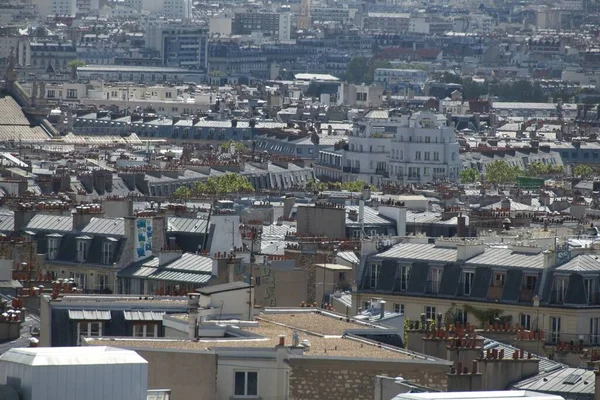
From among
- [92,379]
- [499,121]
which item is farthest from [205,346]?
[499,121]

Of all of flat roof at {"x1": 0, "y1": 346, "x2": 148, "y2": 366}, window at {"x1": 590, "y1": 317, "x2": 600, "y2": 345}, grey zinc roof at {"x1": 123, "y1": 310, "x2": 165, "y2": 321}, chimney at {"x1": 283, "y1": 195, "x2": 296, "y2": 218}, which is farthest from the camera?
chimney at {"x1": 283, "y1": 195, "x2": 296, "y2": 218}

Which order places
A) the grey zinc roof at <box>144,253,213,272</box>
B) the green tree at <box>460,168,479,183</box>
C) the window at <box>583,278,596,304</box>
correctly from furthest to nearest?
the green tree at <box>460,168,479,183</box> → the grey zinc roof at <box>144,253,213,272</box> → the window at <box>583,278,596,304</box>

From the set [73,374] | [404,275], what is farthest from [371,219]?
[73,374]

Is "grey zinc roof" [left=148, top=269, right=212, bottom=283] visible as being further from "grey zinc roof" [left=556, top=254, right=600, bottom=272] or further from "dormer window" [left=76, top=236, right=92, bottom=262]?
"grey zinc roof" [left=556, top=254, right=600, bottom=272]

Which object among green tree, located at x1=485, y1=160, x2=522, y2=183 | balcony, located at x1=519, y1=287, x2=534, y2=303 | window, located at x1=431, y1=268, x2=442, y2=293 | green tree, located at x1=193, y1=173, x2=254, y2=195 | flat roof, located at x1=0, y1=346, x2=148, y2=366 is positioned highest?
flat roof, located at x1=0, y1=346, x2=148, y2=366

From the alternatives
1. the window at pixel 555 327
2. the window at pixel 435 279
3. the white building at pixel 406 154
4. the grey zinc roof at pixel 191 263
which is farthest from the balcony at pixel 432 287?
the white building at pixel 406 154

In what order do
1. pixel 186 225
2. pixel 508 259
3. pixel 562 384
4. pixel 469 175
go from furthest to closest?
1. pixel 469 175
2. pixel 186 225
3. pixel 508 259
4. pixel 562 384

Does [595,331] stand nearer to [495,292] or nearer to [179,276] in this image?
[495,292]

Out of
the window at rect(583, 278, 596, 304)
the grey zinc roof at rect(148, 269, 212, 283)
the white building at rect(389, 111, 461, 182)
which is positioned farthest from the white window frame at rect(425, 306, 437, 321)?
the white building at rect(389, 111, 461, 182)
